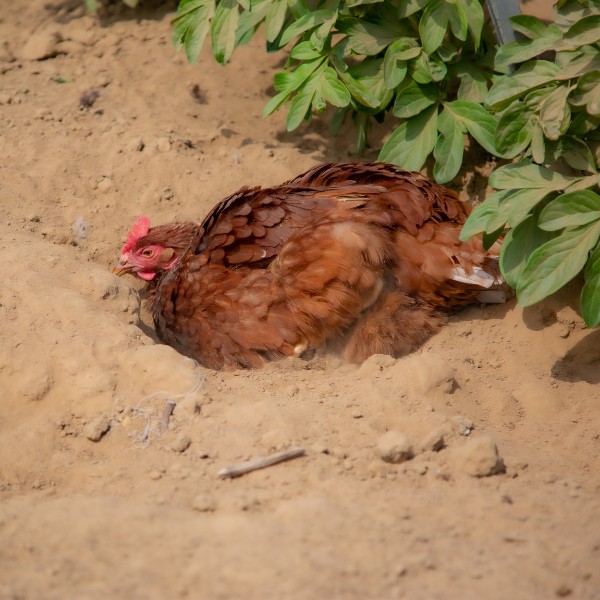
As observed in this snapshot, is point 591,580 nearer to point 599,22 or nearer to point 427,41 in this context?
point 599,22

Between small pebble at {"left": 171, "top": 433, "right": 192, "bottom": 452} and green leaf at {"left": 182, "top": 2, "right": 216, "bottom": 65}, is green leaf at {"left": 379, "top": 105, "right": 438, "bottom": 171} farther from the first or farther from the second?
small pebble at {"left": 171, "top": 433, "right": 192, "bottom": 452}

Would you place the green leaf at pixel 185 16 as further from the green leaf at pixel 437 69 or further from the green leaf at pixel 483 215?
the green leaf at pixel 483 215

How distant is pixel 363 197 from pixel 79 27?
4089 millimetres

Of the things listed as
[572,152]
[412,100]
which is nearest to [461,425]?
[572,152]

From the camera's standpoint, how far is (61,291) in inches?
103

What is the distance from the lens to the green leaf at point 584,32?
2139 mm

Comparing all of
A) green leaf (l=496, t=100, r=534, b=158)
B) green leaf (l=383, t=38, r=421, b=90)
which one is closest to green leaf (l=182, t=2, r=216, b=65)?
green leaf (l=383, t=38, r=421, b=90)

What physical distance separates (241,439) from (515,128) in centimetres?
187

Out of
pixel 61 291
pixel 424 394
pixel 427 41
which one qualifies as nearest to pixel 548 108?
pixel 427 41

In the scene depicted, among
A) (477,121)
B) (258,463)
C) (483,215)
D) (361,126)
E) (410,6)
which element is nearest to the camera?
(258,463)

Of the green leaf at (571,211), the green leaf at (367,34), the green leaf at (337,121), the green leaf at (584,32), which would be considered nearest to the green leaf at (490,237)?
the green leaf at (571,211)

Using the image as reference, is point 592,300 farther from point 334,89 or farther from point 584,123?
point 334,89

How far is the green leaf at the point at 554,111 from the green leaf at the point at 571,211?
0.95 ft

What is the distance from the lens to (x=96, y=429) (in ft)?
6.89
